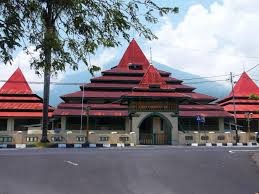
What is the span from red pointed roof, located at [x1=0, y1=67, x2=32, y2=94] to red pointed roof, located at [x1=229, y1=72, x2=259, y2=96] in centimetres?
2560

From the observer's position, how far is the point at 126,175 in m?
10.9

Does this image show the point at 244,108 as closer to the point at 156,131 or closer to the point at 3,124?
the point at 156,131

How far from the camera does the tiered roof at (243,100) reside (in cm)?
4797

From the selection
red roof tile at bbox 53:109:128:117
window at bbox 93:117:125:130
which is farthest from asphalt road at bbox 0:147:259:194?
window at bbox 93:117:125:130

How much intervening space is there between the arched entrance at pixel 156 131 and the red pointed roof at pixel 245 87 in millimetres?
16987

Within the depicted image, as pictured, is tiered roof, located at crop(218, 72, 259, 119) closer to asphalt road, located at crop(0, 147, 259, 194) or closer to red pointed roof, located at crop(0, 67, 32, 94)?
red pointed roof, located at crop(0, 67, 32, 94)

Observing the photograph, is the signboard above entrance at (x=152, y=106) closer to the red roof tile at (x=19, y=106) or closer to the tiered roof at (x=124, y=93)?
the tiered roof at (x=124, y=93)

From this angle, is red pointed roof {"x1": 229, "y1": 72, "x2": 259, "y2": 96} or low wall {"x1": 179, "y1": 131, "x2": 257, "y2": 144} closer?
low wall {"x1": 179, "y1": 131, "x2": 257, "y2": 144}

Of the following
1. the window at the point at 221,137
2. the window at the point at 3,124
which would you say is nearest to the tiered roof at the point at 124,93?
the window at the point at 221,137

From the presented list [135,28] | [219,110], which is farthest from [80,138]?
[135,28]

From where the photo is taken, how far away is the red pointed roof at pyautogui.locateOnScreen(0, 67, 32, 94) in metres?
48.2

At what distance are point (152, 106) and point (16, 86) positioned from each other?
19794mm

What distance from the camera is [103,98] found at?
4131 centimetres

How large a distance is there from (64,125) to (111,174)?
2995cm
